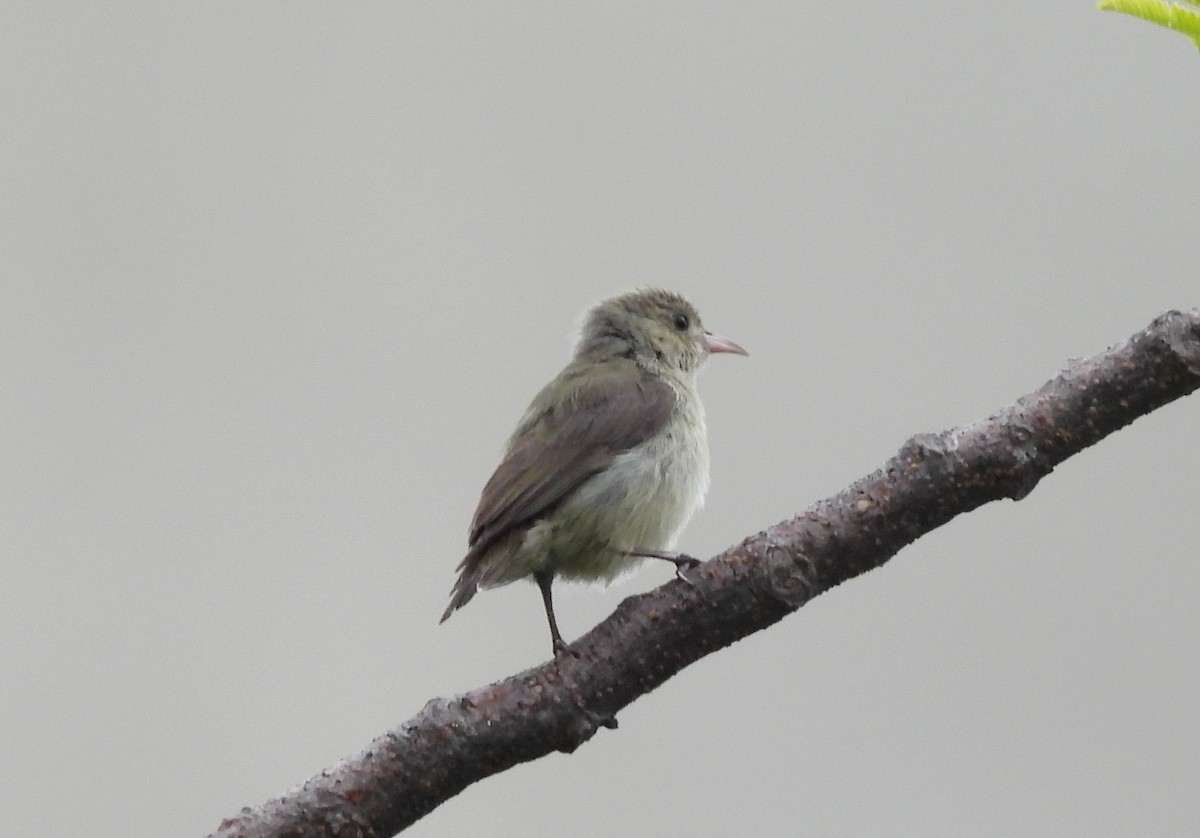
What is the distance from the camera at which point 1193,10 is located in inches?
72.0

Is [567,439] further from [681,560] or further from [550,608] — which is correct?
[681,560]

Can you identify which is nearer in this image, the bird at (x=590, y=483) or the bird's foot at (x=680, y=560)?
the bird's foot at (x=680, y=560)

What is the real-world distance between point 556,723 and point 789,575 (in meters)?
0.47

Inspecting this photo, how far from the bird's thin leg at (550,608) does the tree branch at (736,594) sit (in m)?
0.12

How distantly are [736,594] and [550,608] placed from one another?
87 centimetres

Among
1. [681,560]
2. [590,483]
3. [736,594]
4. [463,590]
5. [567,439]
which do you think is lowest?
[736,594]

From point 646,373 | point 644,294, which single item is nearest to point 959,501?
point 646,373

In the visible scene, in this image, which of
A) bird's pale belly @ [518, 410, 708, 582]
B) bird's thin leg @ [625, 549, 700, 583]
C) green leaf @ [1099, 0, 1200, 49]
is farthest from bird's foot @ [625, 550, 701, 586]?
green leaf @ [1099, 0, 1200, 49]

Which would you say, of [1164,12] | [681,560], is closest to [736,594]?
[681,560]

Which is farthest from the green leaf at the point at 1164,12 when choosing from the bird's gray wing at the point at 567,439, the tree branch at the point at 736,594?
the bird's gray wing at the point at 567,439

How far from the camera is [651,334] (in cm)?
441

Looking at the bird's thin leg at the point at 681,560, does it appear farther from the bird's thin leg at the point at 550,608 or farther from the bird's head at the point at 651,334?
the bird's head at the point at 651,334

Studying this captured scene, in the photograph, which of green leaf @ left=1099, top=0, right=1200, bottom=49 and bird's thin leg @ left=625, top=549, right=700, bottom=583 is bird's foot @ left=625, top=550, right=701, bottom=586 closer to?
bird's thin leg @ left=625, top=549, right=700, bottom=583

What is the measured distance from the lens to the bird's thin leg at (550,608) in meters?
2.65
